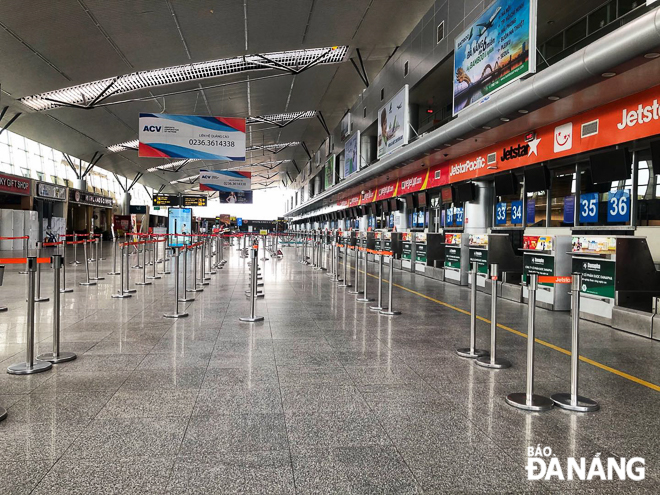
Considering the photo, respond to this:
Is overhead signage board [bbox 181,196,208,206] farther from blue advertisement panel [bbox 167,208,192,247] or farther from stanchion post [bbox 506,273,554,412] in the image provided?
stanchion post [bbox 506,273,554,412]

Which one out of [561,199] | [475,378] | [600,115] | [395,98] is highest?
[395,98]

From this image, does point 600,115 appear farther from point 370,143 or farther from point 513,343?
point 370,143

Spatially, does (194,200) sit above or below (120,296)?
above

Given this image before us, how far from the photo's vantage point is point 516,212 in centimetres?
1112

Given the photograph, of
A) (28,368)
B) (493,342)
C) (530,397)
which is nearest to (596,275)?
(493,342)

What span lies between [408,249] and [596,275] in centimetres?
905

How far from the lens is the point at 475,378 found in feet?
14.3

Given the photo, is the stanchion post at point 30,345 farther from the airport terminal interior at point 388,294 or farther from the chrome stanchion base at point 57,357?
the chrome stanchion base at point 57,357

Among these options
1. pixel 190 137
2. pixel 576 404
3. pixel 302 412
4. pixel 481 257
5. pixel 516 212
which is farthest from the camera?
pixel 190 137

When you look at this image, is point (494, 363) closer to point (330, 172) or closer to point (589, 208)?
point (589, 208)

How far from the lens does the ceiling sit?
38.5 feet

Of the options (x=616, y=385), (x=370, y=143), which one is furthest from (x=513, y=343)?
(x=370, y=143)

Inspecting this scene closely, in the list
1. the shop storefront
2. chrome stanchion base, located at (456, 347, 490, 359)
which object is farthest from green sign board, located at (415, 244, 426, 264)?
the shop storefront

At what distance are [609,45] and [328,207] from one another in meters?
28.4
